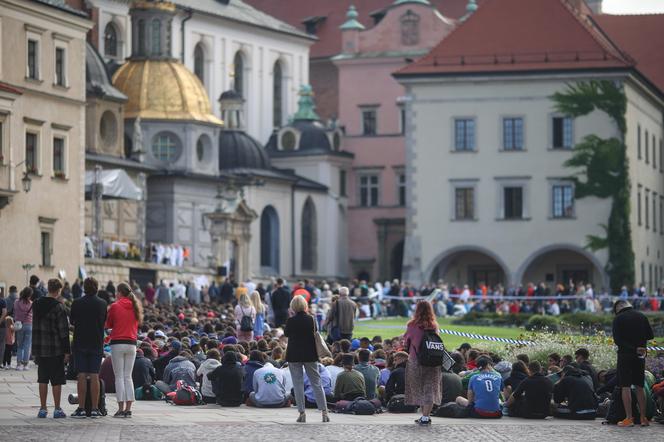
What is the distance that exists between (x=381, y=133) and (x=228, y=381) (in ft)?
242

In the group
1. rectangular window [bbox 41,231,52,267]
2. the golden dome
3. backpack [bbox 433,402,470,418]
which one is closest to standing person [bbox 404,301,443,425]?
backpack [bbox 433,402,470,418]

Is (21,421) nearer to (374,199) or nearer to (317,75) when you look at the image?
(374,199)

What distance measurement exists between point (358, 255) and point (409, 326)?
76158mm

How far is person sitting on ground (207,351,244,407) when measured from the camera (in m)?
30.3

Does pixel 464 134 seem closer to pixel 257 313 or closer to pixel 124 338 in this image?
pixel 257 313

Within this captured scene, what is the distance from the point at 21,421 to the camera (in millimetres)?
26141

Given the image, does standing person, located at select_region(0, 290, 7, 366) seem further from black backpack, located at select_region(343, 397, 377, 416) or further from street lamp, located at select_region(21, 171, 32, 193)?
street lamp, located at select_region(21, 171, 32, 193)

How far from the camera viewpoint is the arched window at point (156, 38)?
88250mm

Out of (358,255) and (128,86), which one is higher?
(128,86)

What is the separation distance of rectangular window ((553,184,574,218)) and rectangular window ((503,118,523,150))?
231 centimetres

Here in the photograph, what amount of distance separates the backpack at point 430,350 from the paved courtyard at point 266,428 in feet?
2.81

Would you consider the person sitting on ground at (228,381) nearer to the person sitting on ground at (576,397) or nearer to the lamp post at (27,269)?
the person sitting on ground at (576,397)

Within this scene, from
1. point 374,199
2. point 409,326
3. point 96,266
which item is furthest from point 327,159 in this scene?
point 409,326

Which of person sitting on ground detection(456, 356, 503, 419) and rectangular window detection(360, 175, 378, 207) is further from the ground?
rectangular window detection(360, 175, 378, 207)
